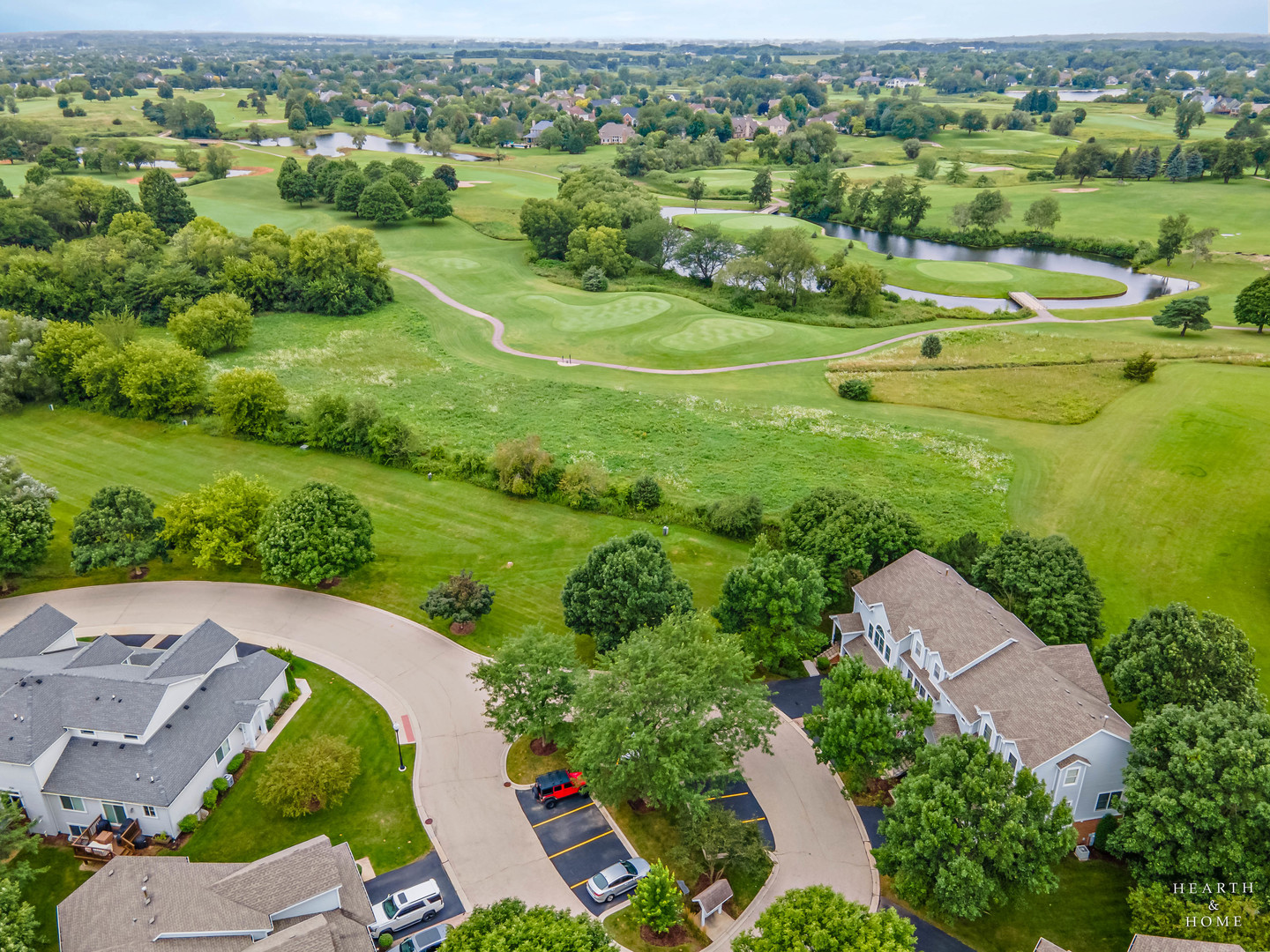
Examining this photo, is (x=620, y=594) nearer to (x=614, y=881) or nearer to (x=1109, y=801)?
(x=614, y=881)

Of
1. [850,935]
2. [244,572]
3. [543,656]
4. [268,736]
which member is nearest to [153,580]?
[244,572]

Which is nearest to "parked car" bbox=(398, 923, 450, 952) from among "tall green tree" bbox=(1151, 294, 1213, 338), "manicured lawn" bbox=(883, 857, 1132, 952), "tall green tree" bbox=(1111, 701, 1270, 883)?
"manicured lawn" bbox=(883, 857, 1132, 952)

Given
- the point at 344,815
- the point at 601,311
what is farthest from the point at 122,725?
the point at 601,311

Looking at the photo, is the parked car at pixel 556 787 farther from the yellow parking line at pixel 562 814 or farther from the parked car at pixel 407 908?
the parked car at pixel 407 908

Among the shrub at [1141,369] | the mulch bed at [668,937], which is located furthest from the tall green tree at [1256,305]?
the mulch bed at [668,937]

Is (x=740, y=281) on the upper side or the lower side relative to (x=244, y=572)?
upper

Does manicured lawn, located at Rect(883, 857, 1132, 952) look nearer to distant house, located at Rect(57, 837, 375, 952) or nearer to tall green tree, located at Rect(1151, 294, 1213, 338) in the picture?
distant house, located at Rect(57, 837, 375, 952)

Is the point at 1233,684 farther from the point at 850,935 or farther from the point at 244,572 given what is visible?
the point at 244,572
